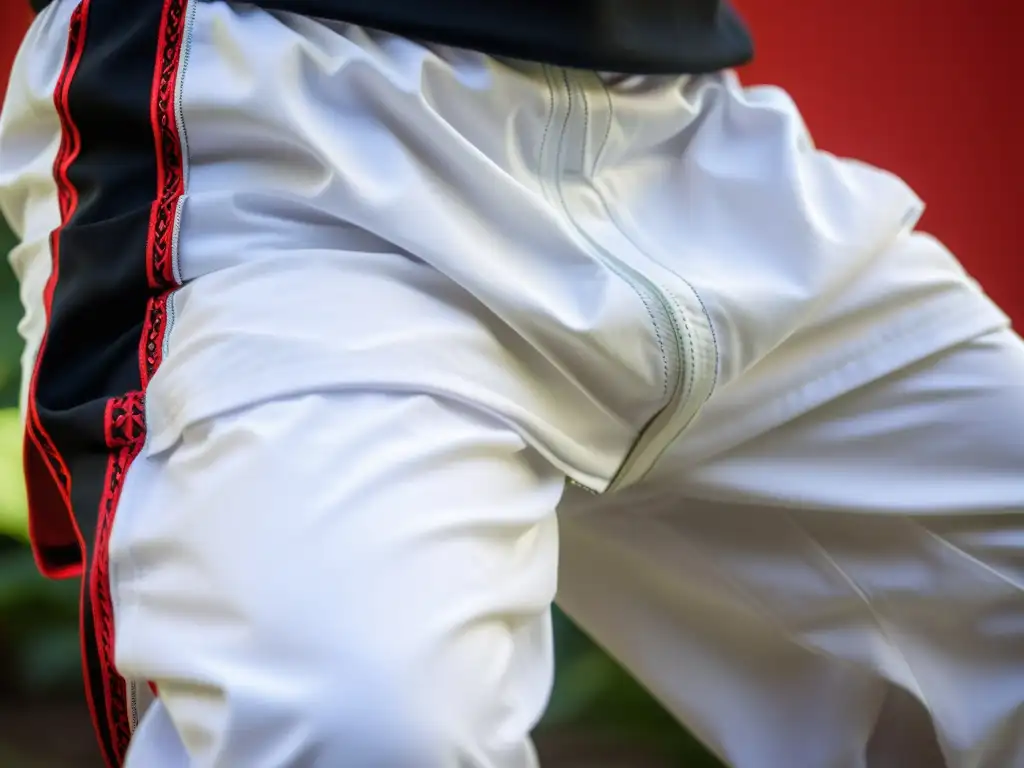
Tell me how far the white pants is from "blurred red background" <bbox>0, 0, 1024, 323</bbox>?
55 cm

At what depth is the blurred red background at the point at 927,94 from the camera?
1.05 m

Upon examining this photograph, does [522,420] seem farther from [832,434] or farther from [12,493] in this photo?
[12,493]

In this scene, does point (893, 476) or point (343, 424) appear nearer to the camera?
point (343, 424)

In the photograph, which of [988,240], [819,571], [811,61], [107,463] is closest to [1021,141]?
[988,240]

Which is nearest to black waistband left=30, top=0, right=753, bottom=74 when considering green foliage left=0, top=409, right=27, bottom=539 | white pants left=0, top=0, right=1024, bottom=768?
white pants left=0, top=0, right=1024, bottom=768

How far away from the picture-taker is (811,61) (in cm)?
107

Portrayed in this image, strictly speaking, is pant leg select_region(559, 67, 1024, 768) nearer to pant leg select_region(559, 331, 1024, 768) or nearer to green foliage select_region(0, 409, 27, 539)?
pant leg select_region(559, 331, 1024, 768)

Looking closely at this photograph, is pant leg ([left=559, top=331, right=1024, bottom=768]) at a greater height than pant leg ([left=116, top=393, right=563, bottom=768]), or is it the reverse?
pant leg ([left=116, top=393, right=563, bottom=768])

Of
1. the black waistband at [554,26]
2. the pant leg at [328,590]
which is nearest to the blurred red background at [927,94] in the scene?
the black waistband at [554,26]

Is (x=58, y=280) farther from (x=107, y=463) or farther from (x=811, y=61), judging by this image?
(x=811, y=61)

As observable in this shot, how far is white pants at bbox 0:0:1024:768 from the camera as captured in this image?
33 cm

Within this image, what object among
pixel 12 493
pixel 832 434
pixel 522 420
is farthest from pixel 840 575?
pixel 12 493

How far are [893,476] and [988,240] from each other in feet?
2.09

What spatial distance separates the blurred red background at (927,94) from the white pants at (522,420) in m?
0.55
